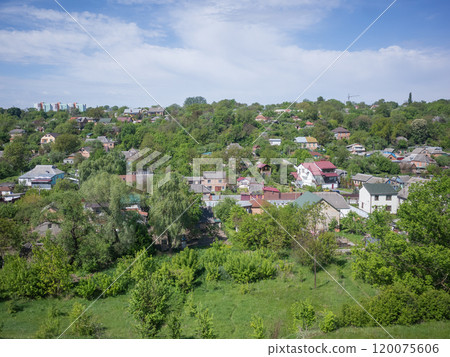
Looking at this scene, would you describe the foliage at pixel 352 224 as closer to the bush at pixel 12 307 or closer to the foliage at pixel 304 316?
the foliage at pixel 304 316

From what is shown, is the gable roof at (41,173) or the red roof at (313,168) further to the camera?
the gable roof at (41,173)

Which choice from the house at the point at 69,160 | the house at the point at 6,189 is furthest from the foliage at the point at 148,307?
the house at the point at 69,160

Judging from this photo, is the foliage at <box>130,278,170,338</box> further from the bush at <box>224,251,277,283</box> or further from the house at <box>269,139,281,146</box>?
the house at <box>269,139,281,146</box>

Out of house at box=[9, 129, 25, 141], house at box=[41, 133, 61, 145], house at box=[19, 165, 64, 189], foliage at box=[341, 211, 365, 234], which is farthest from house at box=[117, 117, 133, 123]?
foliage at box=[341, 211, 365, 234]

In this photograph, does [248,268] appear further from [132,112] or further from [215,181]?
[132,112]

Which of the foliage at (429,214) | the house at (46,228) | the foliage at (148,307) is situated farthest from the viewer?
the house at (46,228)

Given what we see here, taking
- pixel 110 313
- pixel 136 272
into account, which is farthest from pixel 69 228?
pixel 110 313

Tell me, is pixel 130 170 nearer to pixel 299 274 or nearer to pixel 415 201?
pixel 299 274
